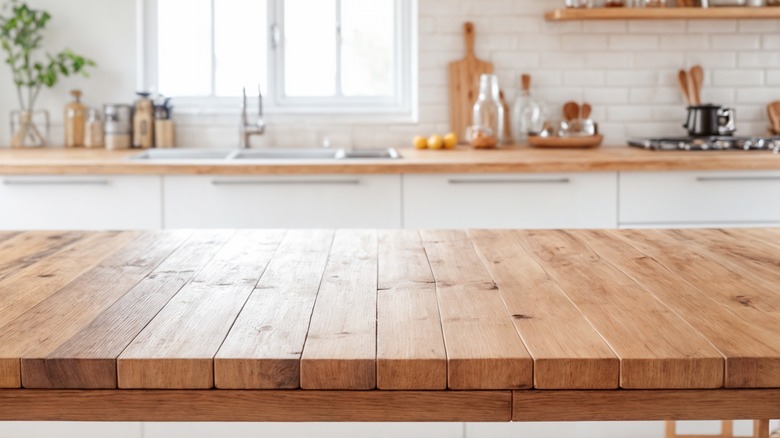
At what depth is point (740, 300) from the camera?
1750mm

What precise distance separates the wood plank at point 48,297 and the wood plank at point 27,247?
25 millimetres

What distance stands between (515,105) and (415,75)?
485 millimetres

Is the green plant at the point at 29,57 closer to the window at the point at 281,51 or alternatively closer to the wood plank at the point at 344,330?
the window at the point at 281,51

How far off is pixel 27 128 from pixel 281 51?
3.99 feet

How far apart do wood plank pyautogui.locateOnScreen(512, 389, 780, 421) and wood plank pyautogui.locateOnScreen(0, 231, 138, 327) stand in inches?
32.8

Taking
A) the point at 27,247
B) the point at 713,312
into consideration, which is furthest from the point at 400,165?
the point at 713,312

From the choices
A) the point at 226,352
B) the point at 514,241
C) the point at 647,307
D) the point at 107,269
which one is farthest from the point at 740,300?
the point at 107,269

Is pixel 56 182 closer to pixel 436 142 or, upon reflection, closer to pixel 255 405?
pixel 436 142

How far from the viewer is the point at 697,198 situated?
392 cm

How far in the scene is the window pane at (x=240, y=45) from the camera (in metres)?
4.80

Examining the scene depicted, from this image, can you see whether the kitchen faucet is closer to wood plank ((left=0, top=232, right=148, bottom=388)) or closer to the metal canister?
the metal canister

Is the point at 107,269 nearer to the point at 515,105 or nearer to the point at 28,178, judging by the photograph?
the point at 28,178

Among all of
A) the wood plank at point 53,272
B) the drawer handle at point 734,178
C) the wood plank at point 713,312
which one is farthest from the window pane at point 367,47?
the wood plank at point 713,312

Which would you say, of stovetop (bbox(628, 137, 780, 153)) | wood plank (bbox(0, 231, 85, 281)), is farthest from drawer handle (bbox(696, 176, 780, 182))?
wood plank (bbox(0, 231, 85, 281))
